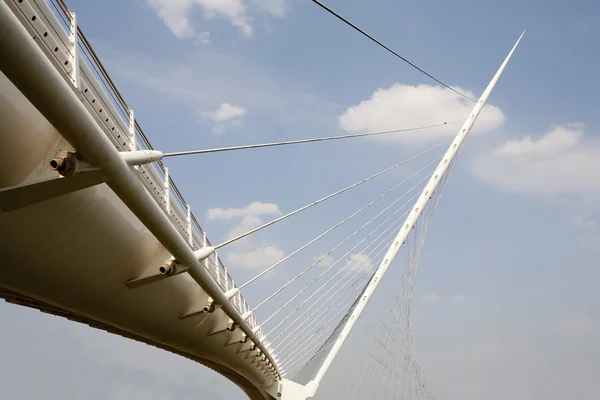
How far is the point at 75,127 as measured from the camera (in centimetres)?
511

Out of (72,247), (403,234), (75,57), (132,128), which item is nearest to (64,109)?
(75,57)

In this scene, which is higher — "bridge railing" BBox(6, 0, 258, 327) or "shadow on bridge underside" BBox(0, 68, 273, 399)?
"bridge railing" BBox(6, 0, 258, 327)

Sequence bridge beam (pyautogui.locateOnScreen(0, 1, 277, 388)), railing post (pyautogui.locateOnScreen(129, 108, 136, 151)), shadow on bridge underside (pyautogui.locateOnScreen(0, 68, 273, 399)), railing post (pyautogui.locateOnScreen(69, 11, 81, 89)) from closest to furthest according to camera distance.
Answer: bridge beam (pyautogui.locateOnScreen(0, 1, 277, 388))
shadow on bridge underside (pyautogui.locateOnScreen(0, 68, 273, 399))
railing post (pyautogui.locateOnScreen(69, 11, 81, 89))
railing post (pyautogui.locateOnScreen(129, 108, 136, 151))

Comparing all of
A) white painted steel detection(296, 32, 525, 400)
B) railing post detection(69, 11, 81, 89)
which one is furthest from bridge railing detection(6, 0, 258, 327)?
white painted steel detection(296, 32, 525, 400)

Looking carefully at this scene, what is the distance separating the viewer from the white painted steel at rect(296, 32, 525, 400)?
1030 inches

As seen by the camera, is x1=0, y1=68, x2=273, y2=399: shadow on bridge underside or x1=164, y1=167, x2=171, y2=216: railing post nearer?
x1=0, y1=68, x2=273, y2=399: shadow on bridge underside

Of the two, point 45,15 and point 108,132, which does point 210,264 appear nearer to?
point 108,132

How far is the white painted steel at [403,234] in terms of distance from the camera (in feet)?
85.8

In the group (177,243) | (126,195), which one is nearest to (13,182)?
(126,195)

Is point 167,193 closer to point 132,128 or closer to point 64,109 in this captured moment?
point 132,128

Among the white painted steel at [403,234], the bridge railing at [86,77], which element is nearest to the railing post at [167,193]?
the bridge railing at [86,77]

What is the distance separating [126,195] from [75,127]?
58.3 inches

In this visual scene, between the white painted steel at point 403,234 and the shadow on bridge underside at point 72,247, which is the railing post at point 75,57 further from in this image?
the white painted steel at point 403,234

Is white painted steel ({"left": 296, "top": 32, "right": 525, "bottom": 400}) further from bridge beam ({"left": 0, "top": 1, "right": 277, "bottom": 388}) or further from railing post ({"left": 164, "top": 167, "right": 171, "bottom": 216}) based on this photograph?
bridge beam ({"left": 0, "top": 1, "right": 277, "bottom": 388})
